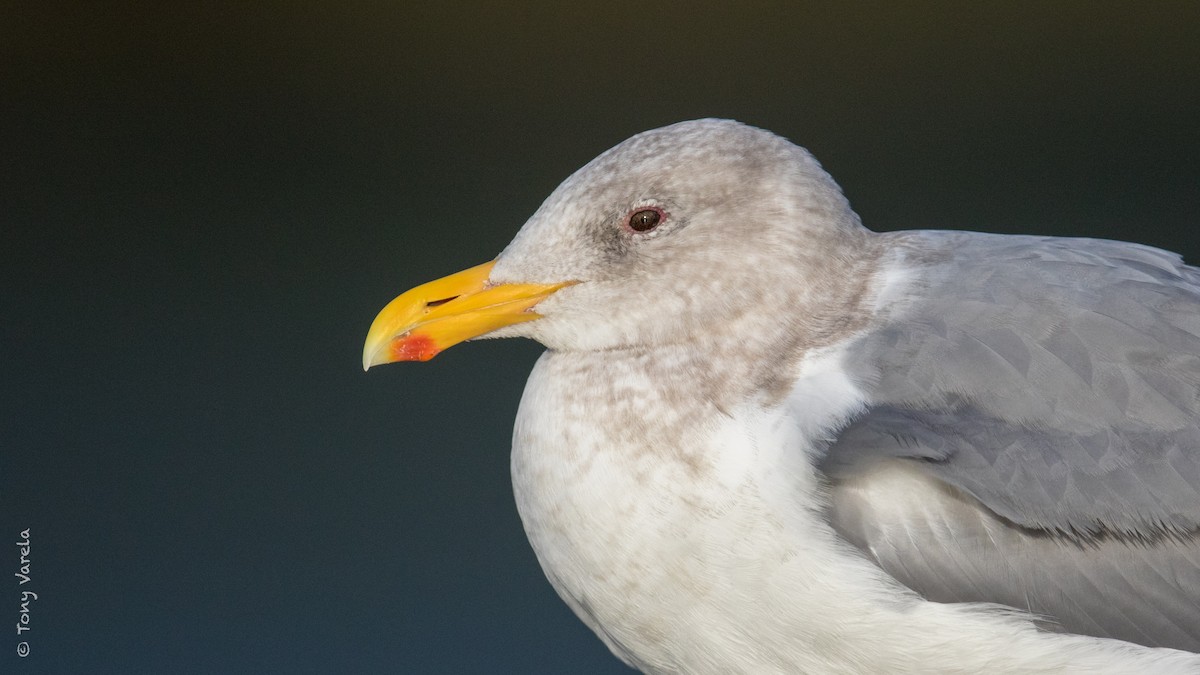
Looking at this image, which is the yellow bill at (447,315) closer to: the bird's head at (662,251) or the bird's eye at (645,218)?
the bird's head at (662,251)

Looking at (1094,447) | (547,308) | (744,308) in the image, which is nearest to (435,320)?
(547,308)

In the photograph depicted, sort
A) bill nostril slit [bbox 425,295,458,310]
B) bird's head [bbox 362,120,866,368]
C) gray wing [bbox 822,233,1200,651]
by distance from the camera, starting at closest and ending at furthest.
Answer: gray wing [bbox 822,233,1200,651] → bird's head [bbox 362,120,866,368] → bill nostril slit [bbox 425,295,458,310]

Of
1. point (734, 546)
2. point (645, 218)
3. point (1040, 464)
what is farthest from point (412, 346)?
point (1040, 464)

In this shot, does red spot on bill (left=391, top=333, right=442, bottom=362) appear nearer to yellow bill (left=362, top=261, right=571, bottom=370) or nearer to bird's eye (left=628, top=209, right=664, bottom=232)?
yellow bill (left=362, top=261, right=571, bottom=370)

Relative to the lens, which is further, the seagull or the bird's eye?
the bird's eye

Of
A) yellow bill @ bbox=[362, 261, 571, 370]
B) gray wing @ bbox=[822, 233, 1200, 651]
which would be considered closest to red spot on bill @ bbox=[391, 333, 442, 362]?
yellow bill @ bbox=[362, 261, 571, 370]

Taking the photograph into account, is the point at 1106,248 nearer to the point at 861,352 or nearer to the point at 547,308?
the point at 861,352

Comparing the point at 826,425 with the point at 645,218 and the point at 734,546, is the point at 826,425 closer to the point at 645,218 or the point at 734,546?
the point at 734,546
